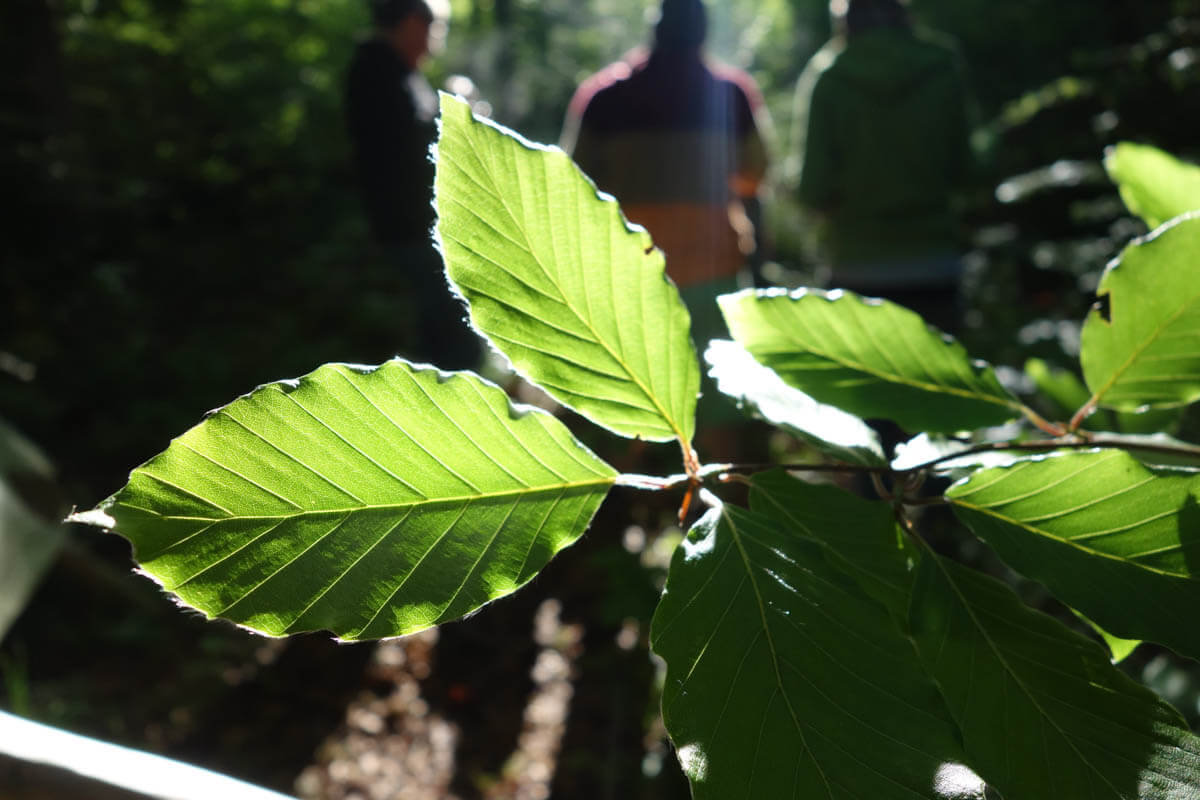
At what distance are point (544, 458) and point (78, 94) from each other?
8232 millimetres

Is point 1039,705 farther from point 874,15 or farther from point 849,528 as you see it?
point 874,15

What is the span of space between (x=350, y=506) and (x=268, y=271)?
8593mm

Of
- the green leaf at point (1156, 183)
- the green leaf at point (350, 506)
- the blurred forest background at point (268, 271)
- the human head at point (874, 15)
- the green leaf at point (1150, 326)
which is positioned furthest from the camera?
the blurred forest background at point (268, 271)

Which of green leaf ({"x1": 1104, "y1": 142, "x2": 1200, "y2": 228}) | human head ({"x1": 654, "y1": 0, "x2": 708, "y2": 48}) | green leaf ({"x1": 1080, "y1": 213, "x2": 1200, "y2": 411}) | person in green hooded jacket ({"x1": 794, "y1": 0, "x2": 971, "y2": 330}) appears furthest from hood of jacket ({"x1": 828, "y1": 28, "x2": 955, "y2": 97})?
green leaf ({"x1": 1080, "y1": 213, "x2": 1200, "y2": 411})

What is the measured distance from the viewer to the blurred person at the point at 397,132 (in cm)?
349

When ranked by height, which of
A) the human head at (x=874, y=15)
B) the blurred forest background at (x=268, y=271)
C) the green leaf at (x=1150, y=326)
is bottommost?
the blurred forest background at (x=268, y=271)

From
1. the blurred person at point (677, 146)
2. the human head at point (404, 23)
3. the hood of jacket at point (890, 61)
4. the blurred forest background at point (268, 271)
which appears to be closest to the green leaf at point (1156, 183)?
the blurred forest background at point (268, 271)

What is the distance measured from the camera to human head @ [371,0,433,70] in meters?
3.62

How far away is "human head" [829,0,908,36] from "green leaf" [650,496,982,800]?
2.96 meters

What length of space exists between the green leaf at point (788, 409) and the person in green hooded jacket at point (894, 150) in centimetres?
251

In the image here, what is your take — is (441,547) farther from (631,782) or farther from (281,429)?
(631,782)

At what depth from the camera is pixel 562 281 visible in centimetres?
37

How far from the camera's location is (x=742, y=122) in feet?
9.32

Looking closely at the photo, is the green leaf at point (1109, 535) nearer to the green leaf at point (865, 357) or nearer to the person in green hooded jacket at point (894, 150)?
the green leaf at point (865, 357)
